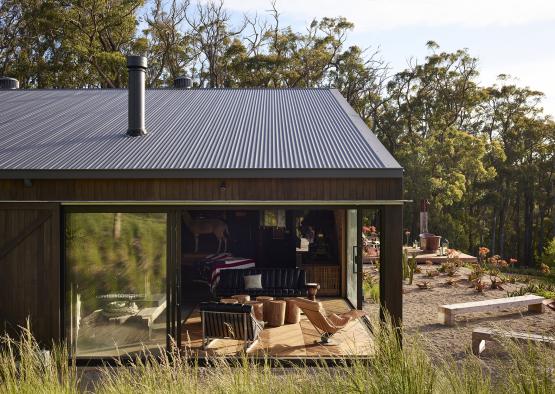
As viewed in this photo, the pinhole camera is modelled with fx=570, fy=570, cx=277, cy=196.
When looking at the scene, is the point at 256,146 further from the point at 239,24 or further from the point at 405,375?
the point at 239,24

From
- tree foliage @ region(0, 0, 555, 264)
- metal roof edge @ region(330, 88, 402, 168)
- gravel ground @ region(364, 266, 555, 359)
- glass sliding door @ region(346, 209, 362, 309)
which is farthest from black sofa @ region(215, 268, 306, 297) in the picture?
tree foliage @ region(0, 0, 555, 264)

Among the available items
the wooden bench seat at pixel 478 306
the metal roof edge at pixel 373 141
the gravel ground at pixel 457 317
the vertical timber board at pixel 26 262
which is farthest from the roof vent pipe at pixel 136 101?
the wooden bench seat at pixel 478 306

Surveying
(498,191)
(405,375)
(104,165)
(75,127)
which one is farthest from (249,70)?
(405,375)

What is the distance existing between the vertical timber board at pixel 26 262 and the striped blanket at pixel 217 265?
12.8 ft

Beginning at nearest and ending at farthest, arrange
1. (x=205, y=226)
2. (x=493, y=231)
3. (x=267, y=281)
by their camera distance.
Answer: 1. (x=267, y=281)
2. (x=205, y=226)
3. (x=493, y=231)

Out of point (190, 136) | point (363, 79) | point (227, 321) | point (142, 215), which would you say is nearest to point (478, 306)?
point (227, 321)

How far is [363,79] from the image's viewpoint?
30203mm

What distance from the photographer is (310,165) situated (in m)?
7.15

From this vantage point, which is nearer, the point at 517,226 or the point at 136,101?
the point at 136,101

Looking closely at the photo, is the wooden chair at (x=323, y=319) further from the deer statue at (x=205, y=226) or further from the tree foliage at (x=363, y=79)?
the tree foliage at (x=363, y=79)

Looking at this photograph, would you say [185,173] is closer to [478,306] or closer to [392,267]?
[392,267]

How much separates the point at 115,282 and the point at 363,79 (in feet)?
82.5

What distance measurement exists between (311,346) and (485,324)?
3.61 meters

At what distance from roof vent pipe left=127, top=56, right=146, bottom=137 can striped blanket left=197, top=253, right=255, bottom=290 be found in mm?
3187
